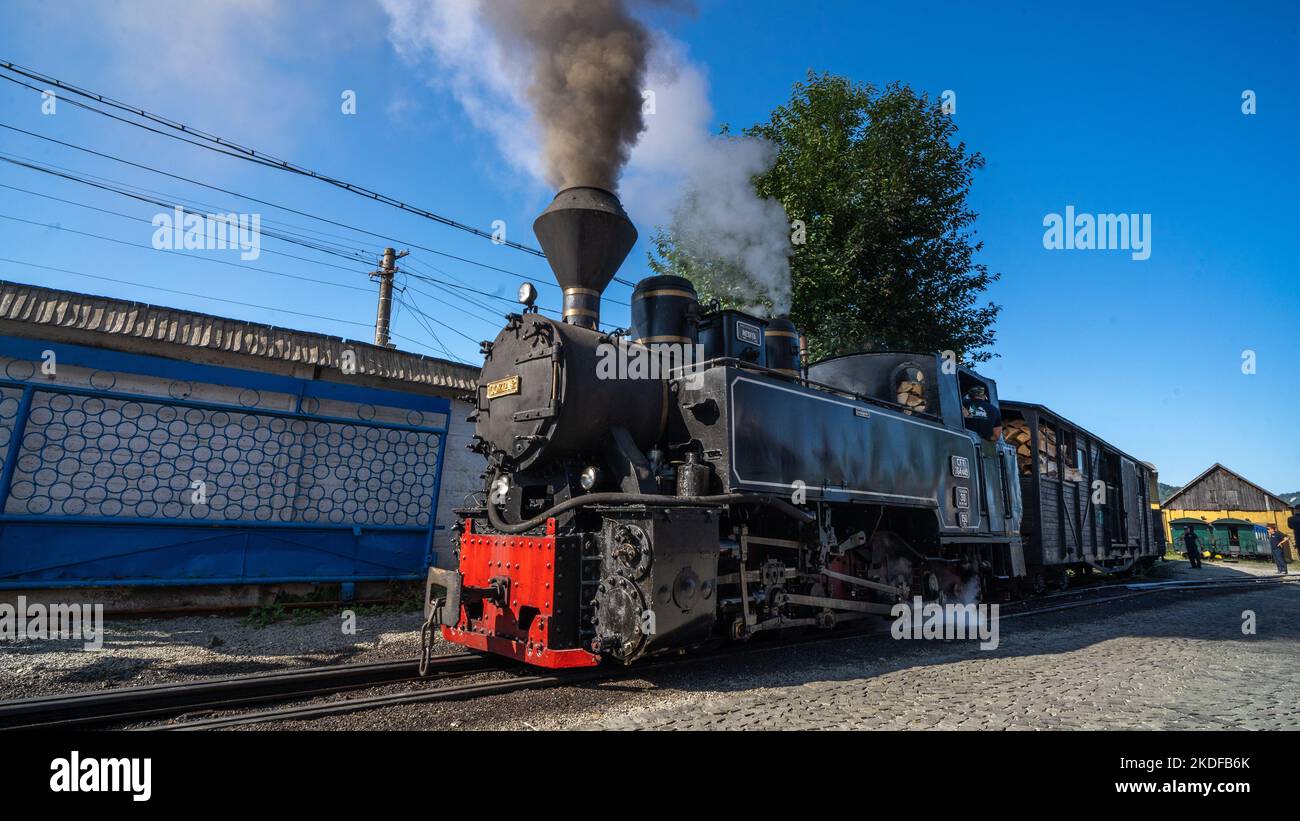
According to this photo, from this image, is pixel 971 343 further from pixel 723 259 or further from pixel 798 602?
pixel 798 602

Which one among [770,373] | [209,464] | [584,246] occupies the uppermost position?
[584,246]

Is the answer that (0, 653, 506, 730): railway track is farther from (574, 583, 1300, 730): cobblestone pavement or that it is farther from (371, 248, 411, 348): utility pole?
(371, 248, 411, 348): utility pole

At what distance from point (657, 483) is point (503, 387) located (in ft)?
5.12

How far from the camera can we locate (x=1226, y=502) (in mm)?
36438

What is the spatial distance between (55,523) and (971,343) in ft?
52.5

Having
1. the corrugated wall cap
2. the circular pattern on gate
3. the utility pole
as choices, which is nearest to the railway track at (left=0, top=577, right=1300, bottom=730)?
the circular pattern on gate

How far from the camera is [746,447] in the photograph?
5.02 meters

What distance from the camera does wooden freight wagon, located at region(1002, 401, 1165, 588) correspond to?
10953 millimetres

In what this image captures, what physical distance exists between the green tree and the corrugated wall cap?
22.0 ft

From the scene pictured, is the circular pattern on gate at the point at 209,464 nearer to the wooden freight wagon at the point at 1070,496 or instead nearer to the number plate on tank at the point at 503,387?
the number plate on tank at the point at 503,387

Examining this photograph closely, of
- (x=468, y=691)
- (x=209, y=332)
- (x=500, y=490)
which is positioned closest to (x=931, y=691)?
(x=468, y=691)

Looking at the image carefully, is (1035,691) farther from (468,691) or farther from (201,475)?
(201,475)

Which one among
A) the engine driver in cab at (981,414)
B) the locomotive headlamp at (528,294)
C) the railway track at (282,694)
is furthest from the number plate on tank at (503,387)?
the engine driver in cab at (981,414)
